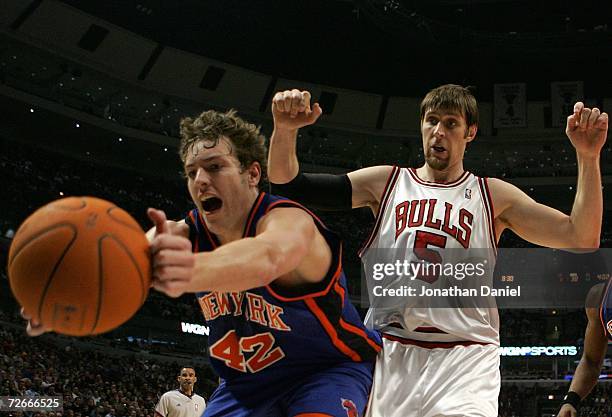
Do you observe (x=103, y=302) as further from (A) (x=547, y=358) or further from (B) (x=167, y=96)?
(A) (x=547, y=358)

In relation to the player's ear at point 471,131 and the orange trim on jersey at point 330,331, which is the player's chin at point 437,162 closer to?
the player's ear at point 471,131

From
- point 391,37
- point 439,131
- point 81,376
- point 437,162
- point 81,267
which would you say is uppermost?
point 391,37

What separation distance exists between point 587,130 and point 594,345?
6.82 ft

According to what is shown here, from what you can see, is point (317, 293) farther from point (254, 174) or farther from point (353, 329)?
point (254, 174)

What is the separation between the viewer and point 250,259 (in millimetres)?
2568

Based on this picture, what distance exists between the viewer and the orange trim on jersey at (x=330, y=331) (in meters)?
3.38

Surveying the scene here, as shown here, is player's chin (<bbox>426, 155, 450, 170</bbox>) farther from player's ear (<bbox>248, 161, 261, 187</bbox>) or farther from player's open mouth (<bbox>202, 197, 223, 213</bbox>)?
player's open mouth (<bbox>202, 197, 223, 213</bbox>)

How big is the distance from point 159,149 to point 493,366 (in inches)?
1018

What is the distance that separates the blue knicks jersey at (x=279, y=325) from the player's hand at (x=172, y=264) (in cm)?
97

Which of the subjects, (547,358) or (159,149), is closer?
(159,149)

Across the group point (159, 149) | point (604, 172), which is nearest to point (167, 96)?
point (159, 149)

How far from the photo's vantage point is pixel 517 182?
30.9 m

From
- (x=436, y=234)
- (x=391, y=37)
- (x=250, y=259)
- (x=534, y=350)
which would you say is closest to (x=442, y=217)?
(x=436, y=234)

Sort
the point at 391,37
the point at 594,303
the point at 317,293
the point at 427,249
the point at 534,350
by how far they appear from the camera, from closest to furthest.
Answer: the point at 317,293, the point at 427,249, the point at 594,303, the point at 391,37, the point at 534,350
